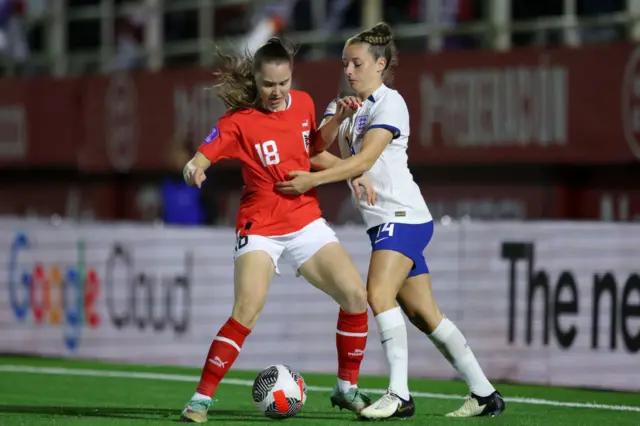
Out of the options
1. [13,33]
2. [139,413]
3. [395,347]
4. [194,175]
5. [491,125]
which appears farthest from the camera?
[13,33]

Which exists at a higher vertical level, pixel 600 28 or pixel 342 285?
pixel 600 28

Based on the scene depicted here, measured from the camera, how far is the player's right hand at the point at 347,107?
8156 mm

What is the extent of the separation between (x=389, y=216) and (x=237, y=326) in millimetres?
1058

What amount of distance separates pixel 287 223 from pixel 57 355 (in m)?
6.23

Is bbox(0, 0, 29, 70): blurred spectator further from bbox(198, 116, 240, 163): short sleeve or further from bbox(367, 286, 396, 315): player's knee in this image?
bbox(367, 286, 396, 315): player's knee

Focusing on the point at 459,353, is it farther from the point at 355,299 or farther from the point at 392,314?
the point at 355,299

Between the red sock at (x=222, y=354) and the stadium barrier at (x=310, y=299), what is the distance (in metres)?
3.99

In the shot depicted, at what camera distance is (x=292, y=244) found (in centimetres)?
816

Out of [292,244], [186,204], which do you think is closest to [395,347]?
[292,244]

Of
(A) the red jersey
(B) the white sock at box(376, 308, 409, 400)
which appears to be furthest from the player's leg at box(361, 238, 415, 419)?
(A) the red jersey

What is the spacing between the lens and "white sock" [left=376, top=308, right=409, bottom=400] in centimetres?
818

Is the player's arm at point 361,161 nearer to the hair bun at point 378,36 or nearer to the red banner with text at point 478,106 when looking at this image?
the hair bun at point 378,36

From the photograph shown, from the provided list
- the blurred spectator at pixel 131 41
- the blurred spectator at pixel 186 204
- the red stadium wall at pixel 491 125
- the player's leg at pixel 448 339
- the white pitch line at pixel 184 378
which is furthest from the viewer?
the blurred spectator at pixel 131 41

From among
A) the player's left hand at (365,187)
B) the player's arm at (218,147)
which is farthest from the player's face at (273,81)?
the player's left hand at (365,187)
